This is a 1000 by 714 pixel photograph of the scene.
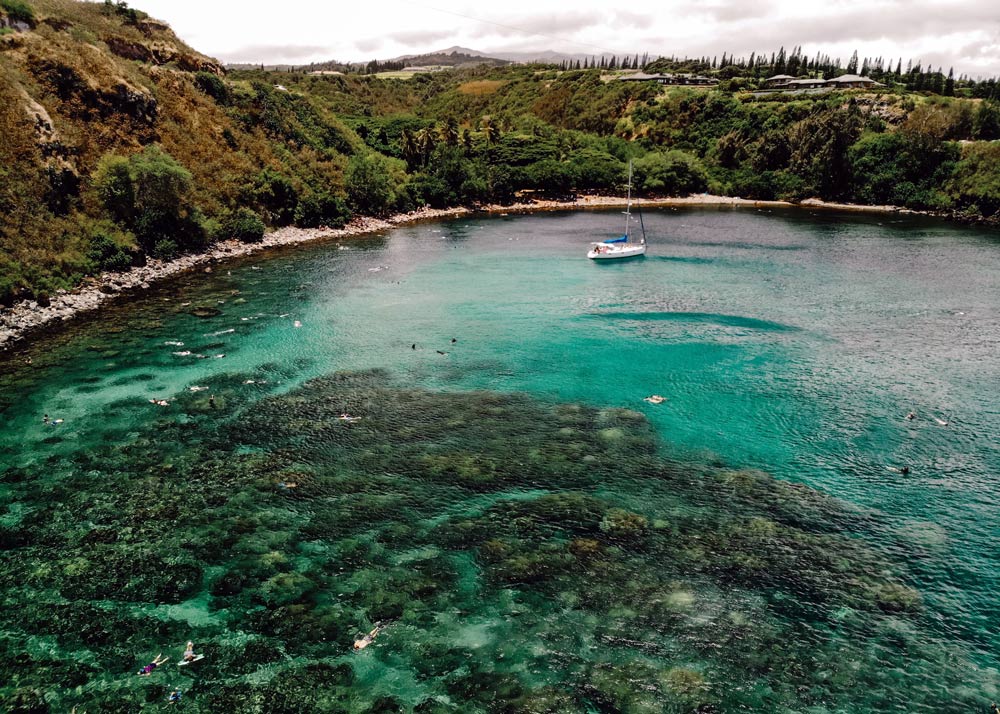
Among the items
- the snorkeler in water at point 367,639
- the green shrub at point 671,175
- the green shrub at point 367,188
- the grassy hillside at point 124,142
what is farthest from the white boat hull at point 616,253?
the green shrub at point 671,175

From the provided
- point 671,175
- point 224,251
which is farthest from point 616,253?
point 671,175

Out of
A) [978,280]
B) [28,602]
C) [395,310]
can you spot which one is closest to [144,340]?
[395,310]

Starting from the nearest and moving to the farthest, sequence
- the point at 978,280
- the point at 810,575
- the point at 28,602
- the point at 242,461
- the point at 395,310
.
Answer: the point at 28,602
the point at 810,575
the point at 242,461
the point at 395,310
the point at 978,280

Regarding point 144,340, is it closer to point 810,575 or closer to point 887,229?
point 810,575

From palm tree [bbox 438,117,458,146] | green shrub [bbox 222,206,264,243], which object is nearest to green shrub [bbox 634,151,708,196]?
palm tree [bbox 438,117,458,146]

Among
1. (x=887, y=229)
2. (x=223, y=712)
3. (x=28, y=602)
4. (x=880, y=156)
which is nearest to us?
(x=223, y=712)

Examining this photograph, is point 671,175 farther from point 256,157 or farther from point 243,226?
point 243,226

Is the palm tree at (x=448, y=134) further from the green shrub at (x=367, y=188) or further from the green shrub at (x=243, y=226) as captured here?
the green shrub at (x=243, y=226)

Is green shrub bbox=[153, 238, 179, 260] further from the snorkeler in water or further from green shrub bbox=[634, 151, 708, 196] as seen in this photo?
green shrub bbox=[634, 151, 708, 196]
